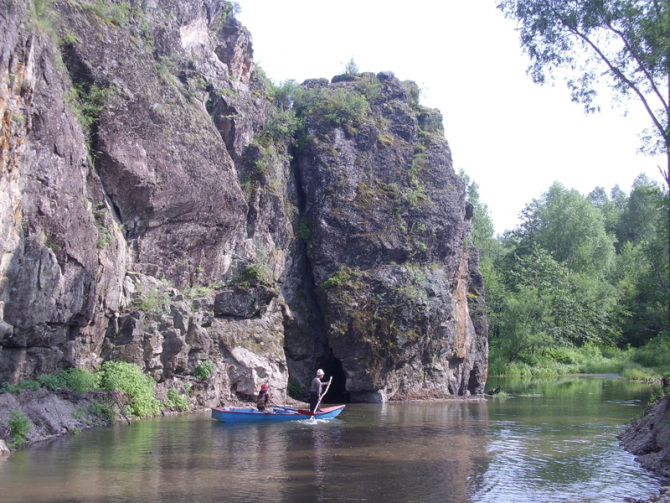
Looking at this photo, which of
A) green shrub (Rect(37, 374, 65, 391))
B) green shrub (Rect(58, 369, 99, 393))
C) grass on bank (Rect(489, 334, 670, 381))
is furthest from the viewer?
grass on bank (Rect(489, 334, 670, 381))

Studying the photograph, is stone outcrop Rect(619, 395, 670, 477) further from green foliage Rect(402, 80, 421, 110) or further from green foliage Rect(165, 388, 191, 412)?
green foliage Rect(402, 80, 421, 110)

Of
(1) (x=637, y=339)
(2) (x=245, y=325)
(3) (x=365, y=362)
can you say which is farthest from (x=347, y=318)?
(1) (x=637, y=339)

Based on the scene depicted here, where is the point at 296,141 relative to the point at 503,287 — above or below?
above

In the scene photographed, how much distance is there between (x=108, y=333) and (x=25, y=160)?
Result: 6.76m

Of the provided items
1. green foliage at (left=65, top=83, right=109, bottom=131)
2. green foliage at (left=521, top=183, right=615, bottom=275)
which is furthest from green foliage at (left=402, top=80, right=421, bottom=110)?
green foliage at (left=521, top=183, right=615, bottom=275)

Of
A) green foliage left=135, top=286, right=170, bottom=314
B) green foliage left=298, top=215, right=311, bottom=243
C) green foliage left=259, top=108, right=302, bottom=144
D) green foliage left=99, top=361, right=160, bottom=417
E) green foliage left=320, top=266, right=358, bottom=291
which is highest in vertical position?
green foliage left=259, top=108, right=302, bottom=144

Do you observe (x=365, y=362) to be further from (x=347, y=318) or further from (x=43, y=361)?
(x=43, y=361)

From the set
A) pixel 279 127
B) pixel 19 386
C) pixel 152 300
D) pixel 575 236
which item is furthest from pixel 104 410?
pixel 575 236

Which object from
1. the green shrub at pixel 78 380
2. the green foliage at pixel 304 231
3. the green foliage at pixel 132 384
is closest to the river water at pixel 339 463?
the green foliage at pixel 132 384

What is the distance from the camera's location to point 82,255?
19.1 meters

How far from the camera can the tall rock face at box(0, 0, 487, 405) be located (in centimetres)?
1802

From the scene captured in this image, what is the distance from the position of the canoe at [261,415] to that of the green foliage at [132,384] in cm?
246

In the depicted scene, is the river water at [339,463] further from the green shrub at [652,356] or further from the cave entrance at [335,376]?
the green shrub at [652,356]

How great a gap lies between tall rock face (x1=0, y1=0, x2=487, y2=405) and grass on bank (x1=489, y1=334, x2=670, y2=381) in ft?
46.3
